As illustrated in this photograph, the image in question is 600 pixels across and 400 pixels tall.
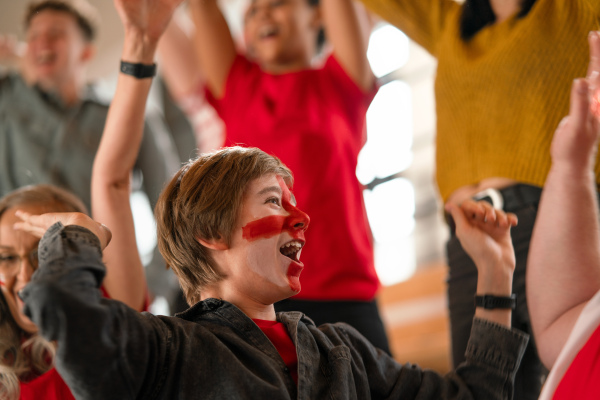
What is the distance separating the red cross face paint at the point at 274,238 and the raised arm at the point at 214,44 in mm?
745

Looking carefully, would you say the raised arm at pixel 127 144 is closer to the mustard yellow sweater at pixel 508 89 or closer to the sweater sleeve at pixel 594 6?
the mustard yellow sweater at pixel 508 89

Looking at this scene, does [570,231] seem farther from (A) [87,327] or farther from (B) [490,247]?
(A) [87,327]

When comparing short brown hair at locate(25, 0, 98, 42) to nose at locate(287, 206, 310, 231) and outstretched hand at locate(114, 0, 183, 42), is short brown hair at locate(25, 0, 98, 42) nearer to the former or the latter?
outstretched hand at locate(114, 0, 183, 42)

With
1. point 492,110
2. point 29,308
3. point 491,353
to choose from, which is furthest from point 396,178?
point 29,308

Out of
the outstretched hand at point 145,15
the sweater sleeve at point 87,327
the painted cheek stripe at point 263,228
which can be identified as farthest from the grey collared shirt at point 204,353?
the outstretched hand at point 145,15

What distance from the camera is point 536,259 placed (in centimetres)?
111

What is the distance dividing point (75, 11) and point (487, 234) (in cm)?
143

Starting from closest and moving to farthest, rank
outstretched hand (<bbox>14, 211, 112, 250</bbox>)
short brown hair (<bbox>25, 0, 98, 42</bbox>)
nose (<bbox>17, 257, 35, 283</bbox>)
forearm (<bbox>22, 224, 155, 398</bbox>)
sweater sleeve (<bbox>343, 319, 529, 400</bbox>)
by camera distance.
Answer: forearm (<bbox>22, 224, 155, 398</bbox>) → outstretched hand (<bbox>14, 211, 112, 250</bbox>) → sweater sleeve (<bbox>343, 319, 529, 400</bbox>) → nose (<bbox>17, 257, 35, 283</bbox>) → short brown hair (<bbox>25, 0, 98, 42</bbox>)

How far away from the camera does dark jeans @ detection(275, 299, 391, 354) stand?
4.44ft

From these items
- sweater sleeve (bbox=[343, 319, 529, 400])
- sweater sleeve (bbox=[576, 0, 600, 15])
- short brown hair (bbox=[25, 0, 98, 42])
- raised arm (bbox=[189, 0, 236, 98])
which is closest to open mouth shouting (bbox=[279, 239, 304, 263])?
sweater sleeve (bbox=[343, 319, 529, 400])

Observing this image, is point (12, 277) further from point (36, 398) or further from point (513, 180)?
point (513, 180)

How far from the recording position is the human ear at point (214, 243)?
3.32ft

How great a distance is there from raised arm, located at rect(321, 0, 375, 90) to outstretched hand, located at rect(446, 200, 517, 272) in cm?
59

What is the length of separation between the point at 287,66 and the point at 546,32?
0.70 meters
